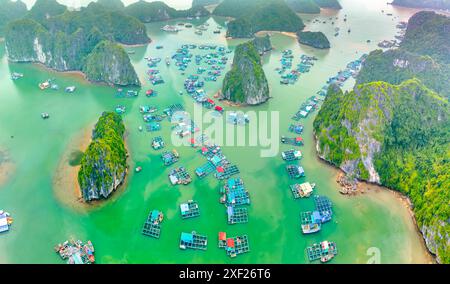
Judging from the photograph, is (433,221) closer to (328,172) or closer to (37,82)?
(328,172)

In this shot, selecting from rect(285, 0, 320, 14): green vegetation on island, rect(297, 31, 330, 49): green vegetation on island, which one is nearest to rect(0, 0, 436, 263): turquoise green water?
rect(297, 31, 330, 49): green vegetation on island

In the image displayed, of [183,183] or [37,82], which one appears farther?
[37,82]

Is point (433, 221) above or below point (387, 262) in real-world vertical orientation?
above

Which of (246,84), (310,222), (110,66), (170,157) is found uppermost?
(110,66)

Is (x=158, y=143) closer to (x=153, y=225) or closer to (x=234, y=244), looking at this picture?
(x=153, y=225)

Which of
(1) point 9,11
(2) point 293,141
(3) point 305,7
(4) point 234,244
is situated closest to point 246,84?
(2) point 293,141

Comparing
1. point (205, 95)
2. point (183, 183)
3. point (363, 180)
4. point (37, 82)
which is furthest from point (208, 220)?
point (37, 82)

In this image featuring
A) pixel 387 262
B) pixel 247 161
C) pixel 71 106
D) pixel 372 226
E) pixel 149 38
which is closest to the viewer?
pixel 387 262
